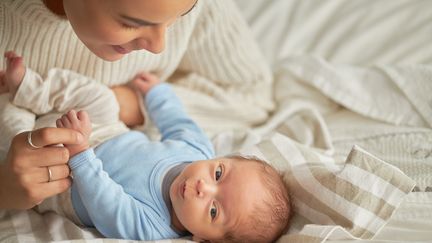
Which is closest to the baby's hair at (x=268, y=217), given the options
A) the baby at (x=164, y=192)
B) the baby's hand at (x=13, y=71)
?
the baby at (x=164, y=192)

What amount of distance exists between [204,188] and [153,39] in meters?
0.30

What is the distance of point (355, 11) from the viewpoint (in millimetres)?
1610

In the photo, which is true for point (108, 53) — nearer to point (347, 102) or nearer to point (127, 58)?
point (127, 58)

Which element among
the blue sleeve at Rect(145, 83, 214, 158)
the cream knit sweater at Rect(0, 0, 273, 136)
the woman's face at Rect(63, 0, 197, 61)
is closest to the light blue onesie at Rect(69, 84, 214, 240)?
the blue sleeve at Rect(145, 83, 214, 158)

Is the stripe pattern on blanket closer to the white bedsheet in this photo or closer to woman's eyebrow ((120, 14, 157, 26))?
the white bedsheet

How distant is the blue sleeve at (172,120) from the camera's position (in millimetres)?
1200

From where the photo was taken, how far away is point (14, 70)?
1045 millimetres

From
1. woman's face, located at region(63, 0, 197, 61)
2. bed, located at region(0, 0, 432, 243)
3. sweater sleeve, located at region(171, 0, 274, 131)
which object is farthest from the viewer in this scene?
sweater sleeve, located at region(171, 0, 274, 131)

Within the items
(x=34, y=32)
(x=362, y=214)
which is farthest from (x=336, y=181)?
(x=34, y=32)

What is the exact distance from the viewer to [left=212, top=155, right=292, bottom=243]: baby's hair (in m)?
1.01

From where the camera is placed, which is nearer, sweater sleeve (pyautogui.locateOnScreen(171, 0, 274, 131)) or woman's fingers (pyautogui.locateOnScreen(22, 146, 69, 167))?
woman's fingers (pyautogui.locateOnScreen(22, 146, 69, 167))

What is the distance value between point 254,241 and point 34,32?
1.80 feet

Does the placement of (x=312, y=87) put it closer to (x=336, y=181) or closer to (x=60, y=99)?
(x=336, y=181)

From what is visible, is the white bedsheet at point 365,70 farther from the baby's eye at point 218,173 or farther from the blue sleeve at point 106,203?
the blue sleeve at point 106,203
